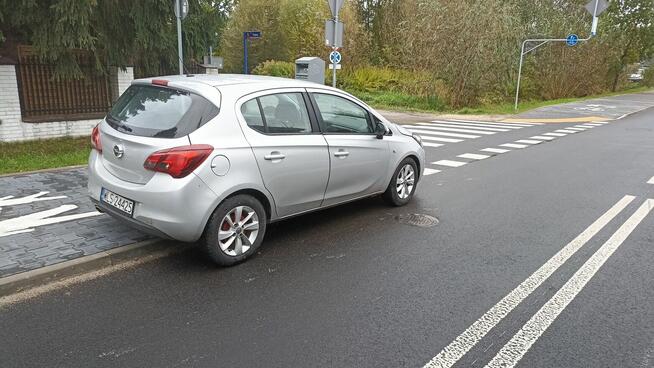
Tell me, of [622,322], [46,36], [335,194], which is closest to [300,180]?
[335,194]

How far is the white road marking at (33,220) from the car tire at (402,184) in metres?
3.51

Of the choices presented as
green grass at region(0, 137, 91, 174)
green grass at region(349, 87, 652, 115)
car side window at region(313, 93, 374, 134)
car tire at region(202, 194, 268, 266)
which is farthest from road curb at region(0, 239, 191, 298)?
green grass at region(349, 87, 652, 115)

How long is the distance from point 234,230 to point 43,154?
6.16 m

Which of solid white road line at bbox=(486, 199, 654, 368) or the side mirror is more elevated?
the side mirror

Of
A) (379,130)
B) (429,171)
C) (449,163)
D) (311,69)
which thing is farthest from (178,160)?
(311,69)

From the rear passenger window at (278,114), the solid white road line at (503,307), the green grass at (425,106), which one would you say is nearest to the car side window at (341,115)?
the rear passenger window at (278,114)

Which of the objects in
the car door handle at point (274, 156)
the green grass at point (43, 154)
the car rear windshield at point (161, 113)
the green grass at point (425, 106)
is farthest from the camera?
the green grass at point (425, 106)

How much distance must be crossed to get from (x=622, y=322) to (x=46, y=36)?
996 cm

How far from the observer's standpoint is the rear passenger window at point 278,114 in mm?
4703

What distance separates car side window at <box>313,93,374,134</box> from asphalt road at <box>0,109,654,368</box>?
3.64 feet

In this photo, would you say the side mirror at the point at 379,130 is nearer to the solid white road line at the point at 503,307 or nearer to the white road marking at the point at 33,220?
the solid white road line at the point at 503,307

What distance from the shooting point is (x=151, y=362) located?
307 cm

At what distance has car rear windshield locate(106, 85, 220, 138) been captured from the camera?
4.34 metres

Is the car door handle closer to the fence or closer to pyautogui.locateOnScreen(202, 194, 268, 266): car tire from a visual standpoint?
pyautogui.locateOnScreen(202, 194, 268, 266): car tire
